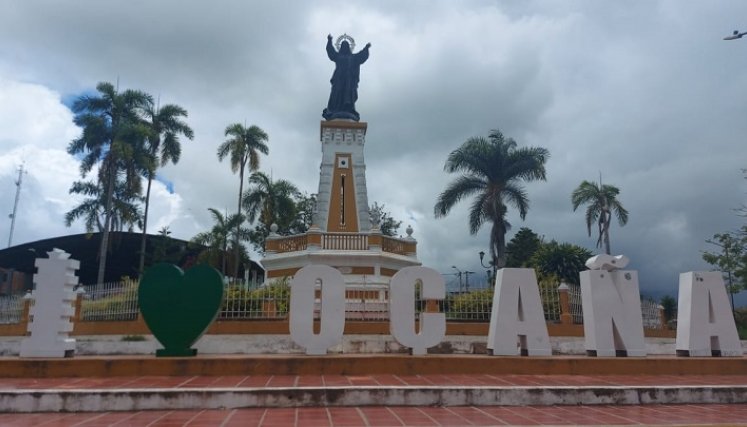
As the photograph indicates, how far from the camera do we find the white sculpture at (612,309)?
8.90 meters

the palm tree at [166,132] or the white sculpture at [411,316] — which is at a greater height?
the palm tree at [166,132]

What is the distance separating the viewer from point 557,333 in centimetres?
1384

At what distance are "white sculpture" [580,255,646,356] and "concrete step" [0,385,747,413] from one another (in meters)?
2.30

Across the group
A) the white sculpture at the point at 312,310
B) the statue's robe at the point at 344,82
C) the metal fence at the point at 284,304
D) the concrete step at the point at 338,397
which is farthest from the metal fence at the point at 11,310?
the statue's robe at the point at 344,82

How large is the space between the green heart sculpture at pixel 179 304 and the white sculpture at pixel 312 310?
1235 millimetres

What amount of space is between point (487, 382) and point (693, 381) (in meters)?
3.20

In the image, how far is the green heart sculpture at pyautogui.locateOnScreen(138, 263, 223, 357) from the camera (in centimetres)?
813

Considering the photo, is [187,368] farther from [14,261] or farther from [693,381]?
[14,261]

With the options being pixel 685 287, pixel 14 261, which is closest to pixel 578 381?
pixel 685 287

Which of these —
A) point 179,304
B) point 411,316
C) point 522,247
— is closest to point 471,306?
point 411,316

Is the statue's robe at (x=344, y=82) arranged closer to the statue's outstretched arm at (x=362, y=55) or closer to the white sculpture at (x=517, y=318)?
the statue's outstretched arm at (x=362, y=55)

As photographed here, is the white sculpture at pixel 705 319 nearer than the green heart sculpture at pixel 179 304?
No

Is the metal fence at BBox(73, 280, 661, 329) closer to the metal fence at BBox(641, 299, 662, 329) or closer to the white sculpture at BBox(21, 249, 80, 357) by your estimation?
the white sculpture at BBox(21, 249, 80, 357)

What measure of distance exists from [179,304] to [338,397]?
3.55 metres
